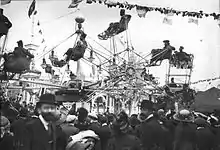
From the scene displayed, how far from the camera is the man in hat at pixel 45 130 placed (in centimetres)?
518

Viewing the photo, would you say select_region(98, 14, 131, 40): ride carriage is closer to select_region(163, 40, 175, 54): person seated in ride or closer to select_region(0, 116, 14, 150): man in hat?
select_region(163, 40, 175, 54): person seated in ride

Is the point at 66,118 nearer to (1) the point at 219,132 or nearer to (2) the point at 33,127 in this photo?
(2) the point at 33,127

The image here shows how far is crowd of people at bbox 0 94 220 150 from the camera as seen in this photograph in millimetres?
5034

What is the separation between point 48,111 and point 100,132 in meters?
1.50

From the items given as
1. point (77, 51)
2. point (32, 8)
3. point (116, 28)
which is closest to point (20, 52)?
point (32, 8)

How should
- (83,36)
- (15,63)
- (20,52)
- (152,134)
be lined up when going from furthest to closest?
(83,36), (20,52), (15,63), (152,134)

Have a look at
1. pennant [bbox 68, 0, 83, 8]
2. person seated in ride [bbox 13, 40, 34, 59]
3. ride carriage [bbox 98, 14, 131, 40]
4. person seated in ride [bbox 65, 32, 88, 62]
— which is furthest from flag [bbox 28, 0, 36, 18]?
person seated in ride [bbox 13, 40, 34, 59]

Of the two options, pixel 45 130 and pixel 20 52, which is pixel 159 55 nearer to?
pixel 20 52

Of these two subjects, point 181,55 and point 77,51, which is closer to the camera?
point 77,51

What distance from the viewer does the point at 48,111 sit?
526cm

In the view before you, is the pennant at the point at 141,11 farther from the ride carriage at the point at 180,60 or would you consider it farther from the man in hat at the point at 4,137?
the man in hat at the point at 4,137

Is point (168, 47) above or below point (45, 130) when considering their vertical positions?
above

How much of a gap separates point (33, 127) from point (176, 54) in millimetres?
11216

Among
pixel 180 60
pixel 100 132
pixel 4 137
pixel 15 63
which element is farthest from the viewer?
pixel 180 60
